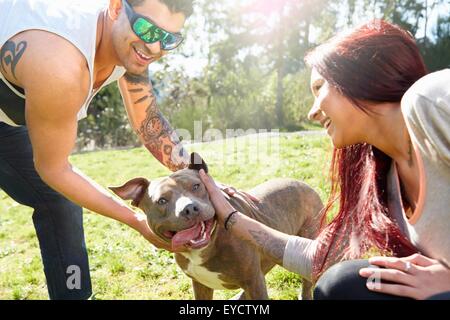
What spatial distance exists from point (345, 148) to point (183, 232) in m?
1.16

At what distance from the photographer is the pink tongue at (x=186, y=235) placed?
3.07 metres

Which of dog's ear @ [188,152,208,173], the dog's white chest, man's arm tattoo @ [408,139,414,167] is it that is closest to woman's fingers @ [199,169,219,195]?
dog's ear @ [188,152,208,173]

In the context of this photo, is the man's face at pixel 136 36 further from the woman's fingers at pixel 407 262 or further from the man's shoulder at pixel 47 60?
the woman's fingers at pixel 407 262

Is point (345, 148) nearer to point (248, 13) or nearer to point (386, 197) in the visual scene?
point (386, 197)

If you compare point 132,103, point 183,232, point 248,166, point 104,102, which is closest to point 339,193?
point 183,232

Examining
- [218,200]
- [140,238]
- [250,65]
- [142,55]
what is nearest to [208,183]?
[218,200]

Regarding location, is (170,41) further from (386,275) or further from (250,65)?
(250,65)

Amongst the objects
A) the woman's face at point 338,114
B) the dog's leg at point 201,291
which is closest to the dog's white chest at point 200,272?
the dog's leg at point 201,291

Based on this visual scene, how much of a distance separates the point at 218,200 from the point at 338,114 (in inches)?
41.8

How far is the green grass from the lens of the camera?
4727mm

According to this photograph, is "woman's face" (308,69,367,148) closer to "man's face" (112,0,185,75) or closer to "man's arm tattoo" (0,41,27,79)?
"man's face" (112,0,185,75)

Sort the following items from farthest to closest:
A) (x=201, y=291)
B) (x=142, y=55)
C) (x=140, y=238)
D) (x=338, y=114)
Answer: (x=140, y=238), (x=201, y=291), (x=142, y=55), (x=338, y=114)

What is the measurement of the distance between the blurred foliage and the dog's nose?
1343cm

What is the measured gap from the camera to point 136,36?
273 centimetres
